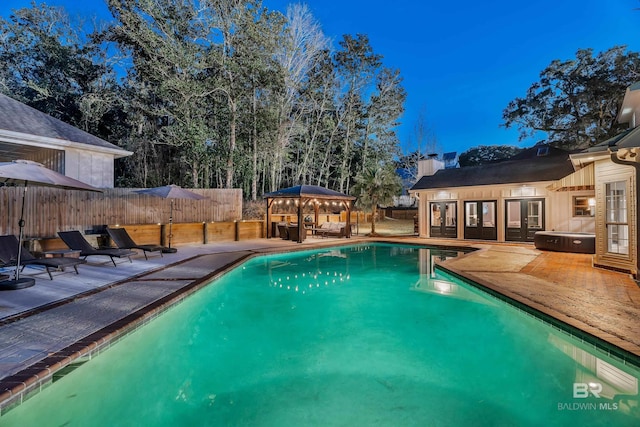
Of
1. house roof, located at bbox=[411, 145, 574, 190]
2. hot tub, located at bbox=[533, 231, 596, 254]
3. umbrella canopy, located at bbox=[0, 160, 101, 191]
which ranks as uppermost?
house roof, located at bbox=[411, 145, 574, 190]

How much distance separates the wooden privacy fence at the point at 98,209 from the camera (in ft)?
25.6

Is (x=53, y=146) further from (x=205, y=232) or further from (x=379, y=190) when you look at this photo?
(x=379, y=190)

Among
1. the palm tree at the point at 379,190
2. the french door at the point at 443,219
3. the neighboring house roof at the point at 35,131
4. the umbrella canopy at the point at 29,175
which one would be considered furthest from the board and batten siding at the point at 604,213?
the neighboring house roof at the point at 35,131

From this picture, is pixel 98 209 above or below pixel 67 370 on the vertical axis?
above

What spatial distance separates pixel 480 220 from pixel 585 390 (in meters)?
11.5

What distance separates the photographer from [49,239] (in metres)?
7.81

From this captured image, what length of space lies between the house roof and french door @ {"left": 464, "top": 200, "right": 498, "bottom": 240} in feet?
3.09

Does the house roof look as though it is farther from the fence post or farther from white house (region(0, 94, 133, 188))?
white house (region(0, 94, 133, 188))

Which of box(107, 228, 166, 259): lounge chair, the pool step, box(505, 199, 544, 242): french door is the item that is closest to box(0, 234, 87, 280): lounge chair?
box(107, 228, 166, 259): lounge chair

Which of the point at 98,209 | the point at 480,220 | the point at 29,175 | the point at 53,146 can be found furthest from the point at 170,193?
the point at 480,220

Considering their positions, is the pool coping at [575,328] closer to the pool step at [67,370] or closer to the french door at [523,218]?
the pool step at [67,370]

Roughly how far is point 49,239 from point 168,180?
10565mm

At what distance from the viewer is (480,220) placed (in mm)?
13562

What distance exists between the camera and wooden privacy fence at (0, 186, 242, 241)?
7815mm
